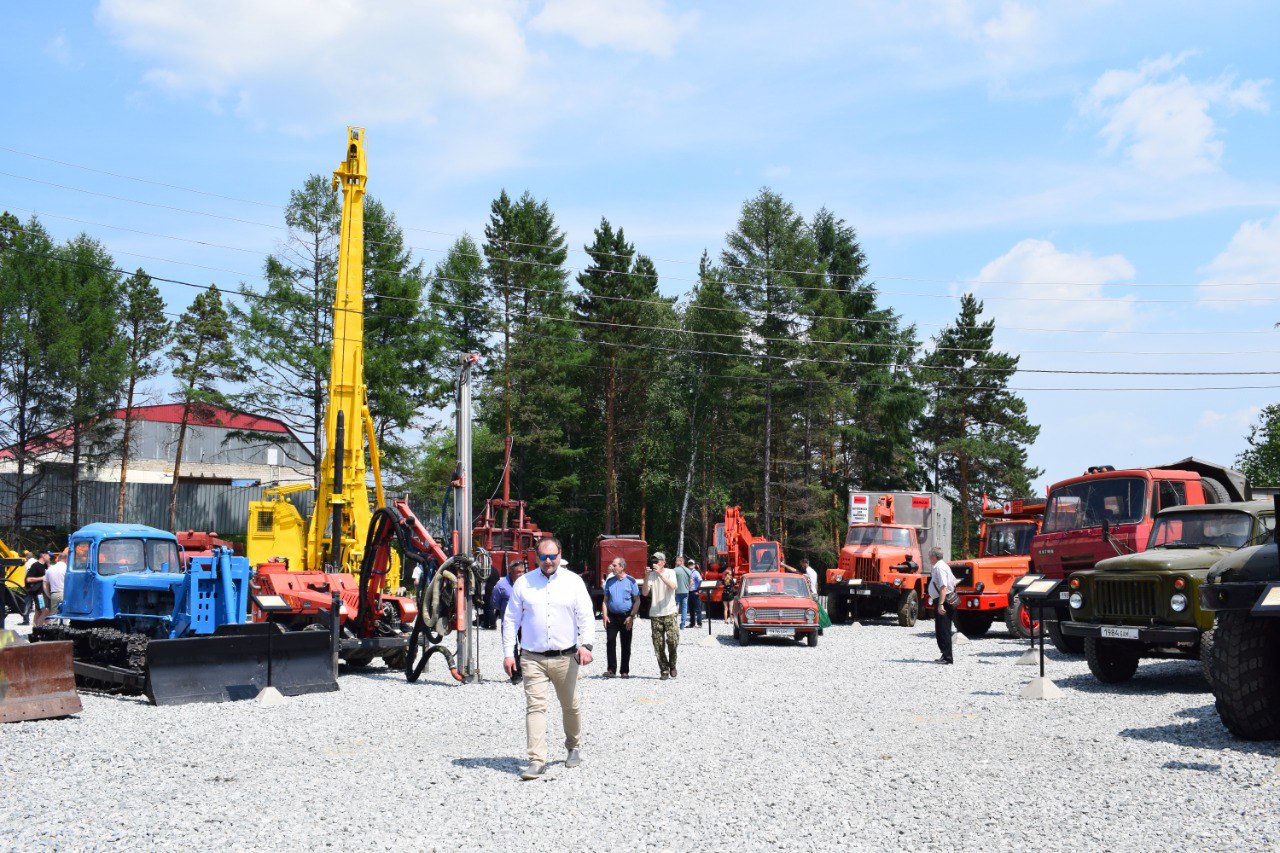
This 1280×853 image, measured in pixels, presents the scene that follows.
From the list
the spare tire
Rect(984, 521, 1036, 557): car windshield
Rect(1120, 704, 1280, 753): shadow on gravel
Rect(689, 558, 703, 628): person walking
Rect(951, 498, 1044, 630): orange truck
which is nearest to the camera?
Rect(1120, 704, 1280, 753): shadow on gravel

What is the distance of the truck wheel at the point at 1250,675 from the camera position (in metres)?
9.54

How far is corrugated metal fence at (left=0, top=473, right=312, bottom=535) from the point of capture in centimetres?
4497

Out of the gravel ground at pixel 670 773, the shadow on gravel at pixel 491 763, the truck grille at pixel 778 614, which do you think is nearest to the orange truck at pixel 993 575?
the truck grille at pixel 778 614

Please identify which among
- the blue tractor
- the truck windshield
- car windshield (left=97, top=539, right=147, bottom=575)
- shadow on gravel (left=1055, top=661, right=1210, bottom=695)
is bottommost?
shadow on gravel (left=1055, top=661, right=1210, bottom=695)

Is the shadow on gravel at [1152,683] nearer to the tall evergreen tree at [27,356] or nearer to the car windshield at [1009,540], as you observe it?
the car windshield at [1009,540]

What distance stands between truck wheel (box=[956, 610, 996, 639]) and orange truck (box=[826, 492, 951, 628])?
3225mm

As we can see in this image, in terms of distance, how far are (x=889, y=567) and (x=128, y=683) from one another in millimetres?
19193

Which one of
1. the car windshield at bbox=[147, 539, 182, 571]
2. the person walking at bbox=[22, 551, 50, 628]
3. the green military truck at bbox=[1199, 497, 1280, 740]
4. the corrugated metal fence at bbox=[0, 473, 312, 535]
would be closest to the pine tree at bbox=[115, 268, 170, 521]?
the corrugated metal fence at bbox=[0, 473, 312, 535]

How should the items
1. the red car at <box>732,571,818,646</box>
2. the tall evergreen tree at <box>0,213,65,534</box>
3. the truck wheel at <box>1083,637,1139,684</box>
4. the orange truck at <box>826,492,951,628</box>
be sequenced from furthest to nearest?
1. the tall evergreen tree at <box>0,213,65,534</box>
2. the orange truck at <box>826,492,951,628</box>
3. the red car at <box>732,571,818,646</box>
4. the truck wheel at <box>1083,637,1139,684</box>

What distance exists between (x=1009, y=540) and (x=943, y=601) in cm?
853

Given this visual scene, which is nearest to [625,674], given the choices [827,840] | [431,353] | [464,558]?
[464,558]

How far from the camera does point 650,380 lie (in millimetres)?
49406

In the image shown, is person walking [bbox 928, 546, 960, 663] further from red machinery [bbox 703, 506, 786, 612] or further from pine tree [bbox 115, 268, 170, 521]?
pine tree [bbox 115, 268, 170, 521]

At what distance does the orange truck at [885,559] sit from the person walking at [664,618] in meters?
13.0
